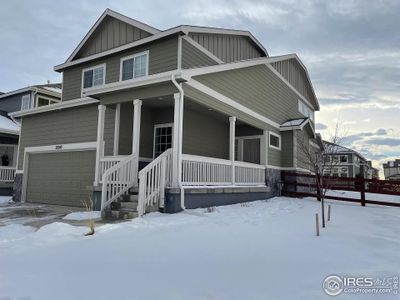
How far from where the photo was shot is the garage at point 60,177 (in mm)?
11609

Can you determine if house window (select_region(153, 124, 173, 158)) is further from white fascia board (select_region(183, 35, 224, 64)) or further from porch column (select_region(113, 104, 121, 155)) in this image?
white fascia board (select_region(183, 35, 224, 64))

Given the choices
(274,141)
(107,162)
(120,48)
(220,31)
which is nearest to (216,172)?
(107,162)

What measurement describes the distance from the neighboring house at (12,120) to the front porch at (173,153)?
9018mm

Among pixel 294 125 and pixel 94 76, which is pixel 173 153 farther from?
pixel 294 125

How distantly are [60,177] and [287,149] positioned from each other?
400 inches

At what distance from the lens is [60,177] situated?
12.4m

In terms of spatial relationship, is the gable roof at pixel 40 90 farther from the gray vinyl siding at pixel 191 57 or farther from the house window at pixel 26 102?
the gray vinyl siding at pixel 191 57

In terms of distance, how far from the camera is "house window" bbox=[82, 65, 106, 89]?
13.6 m

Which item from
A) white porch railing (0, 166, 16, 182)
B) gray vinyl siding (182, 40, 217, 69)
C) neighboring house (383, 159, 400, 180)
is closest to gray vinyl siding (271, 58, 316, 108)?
gray vinyl siding (182, 40, 217, 69)

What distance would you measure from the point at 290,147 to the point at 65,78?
1120cm

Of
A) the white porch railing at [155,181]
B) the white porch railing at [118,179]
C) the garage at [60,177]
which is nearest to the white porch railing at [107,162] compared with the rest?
the white porch railing at [118,179]

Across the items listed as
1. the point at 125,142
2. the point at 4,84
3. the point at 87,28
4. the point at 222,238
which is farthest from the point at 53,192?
the point at 4,84

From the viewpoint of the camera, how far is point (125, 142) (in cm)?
1105

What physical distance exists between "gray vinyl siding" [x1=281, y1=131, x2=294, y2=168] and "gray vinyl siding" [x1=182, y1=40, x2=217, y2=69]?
18.3 feet
